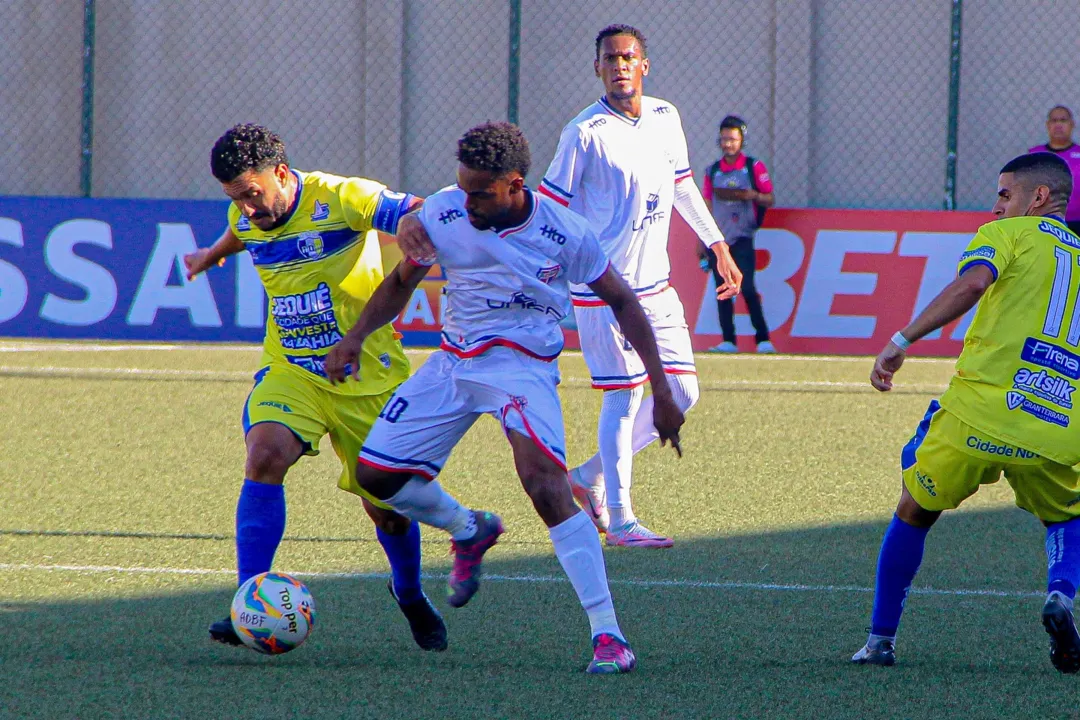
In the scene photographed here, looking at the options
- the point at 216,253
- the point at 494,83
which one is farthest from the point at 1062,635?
the point at 494,83

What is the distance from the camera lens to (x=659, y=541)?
20.5 feet

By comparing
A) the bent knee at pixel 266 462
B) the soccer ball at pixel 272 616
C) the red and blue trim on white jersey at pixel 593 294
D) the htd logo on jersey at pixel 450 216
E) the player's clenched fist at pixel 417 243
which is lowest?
the soccer ball at pixel 272 616

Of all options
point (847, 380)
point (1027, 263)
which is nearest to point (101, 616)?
point (1027, 263)

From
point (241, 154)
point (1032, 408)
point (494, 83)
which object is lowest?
point (1032, 408)

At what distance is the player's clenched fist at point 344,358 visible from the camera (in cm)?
457

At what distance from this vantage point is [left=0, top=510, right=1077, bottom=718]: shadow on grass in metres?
3.93

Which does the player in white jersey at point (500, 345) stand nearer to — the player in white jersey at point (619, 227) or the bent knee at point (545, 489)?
the bent knee at point (545, 489)

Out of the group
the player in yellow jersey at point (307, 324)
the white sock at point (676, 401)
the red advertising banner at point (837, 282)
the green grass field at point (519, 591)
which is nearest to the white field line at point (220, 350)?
the red advertising banner at point (837, 282)

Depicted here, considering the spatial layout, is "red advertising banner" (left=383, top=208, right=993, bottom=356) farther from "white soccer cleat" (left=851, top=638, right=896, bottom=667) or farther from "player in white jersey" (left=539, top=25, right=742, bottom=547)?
"white soccer cleat" (left=851, top=638, right=896, bottom=667)

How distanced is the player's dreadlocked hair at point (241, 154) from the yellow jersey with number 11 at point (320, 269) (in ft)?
0.72

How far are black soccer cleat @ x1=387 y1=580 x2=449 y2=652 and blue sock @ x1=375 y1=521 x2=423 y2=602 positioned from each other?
0.03 m

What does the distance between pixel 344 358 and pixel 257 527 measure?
590mm

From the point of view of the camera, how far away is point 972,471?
430 cm

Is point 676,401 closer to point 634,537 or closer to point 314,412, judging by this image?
point 634,537
